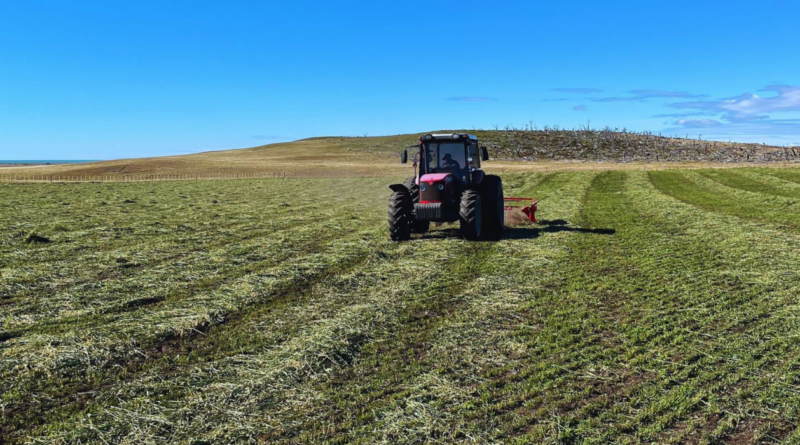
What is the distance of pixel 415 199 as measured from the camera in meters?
12.8

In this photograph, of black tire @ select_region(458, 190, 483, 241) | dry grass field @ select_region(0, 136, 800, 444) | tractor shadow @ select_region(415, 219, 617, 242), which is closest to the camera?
dry grass field @ select_region(0, 136, 800, 444)

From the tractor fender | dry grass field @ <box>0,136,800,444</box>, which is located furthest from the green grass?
the tractor fender

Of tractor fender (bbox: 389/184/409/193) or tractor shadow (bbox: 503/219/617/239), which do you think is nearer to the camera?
tractor fender (bbox: 389/184/409/193)

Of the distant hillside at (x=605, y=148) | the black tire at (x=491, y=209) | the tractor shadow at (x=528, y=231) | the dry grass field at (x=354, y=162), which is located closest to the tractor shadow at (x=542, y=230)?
the tractor shadow at (x=528, y=231)

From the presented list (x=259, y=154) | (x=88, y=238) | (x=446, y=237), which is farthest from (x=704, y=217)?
(x=259, y=154)

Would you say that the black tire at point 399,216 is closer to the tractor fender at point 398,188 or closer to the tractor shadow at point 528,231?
the tractor fender at point 398,188

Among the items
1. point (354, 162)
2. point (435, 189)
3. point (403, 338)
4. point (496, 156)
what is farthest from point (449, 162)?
point (496, 156)

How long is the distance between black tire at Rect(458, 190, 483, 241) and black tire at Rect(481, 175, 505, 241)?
68 centimetres

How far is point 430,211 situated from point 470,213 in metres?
0.89

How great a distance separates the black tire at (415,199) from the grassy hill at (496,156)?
4029 cm

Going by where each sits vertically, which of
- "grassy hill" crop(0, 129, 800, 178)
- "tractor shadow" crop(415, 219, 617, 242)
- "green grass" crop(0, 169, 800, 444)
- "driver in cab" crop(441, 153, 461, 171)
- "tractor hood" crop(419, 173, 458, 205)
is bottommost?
"green grass" crop(0, 169, 800, 444)

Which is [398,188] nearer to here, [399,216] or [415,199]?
[415,199]

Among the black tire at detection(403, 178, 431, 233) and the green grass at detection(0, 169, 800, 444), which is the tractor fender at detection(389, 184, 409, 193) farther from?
the green grass at detection(0, 169, 800, 444)

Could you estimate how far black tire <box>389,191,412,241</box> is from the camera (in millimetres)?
12016
